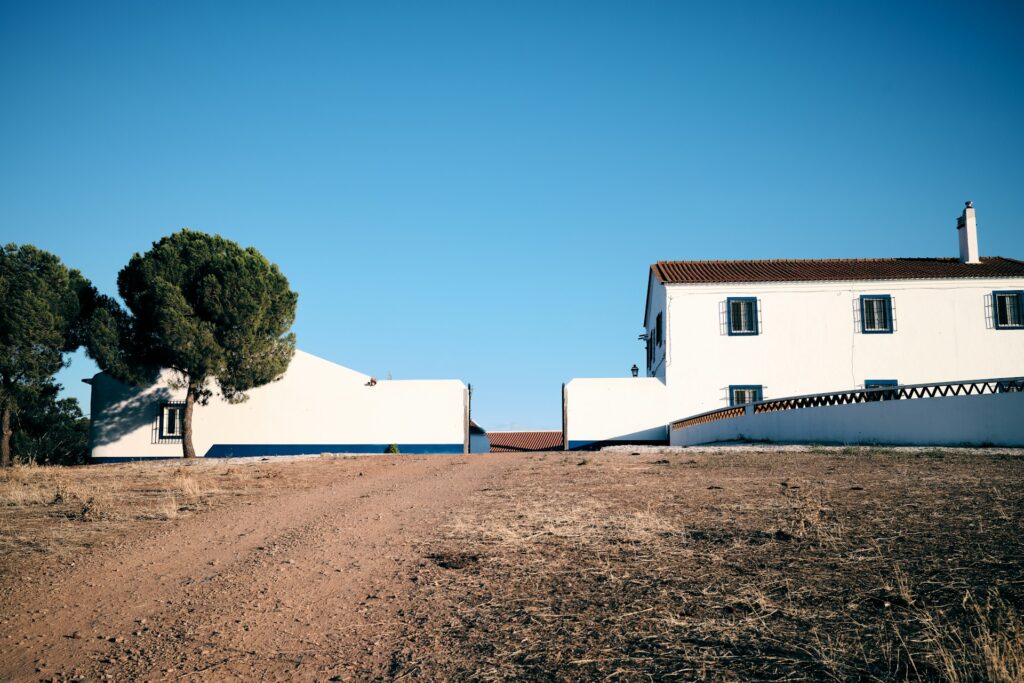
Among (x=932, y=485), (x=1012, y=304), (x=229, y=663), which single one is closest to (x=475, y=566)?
(x=229, y=663)

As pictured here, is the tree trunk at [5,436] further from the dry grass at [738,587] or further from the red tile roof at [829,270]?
the red tile roof at [829,270]

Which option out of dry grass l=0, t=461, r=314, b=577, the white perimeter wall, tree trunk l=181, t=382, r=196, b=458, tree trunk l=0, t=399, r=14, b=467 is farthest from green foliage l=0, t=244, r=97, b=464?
the white perimeter wall

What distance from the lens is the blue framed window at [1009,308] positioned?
31.0m

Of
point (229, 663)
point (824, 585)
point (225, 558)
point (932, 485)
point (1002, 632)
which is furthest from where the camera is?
point (932, 485)

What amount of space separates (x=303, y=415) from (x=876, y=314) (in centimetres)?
2455

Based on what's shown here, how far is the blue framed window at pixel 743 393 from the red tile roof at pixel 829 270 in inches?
172

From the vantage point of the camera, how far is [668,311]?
30906 mm

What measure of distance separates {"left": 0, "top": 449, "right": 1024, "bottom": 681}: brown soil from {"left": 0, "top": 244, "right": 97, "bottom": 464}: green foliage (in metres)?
19.0

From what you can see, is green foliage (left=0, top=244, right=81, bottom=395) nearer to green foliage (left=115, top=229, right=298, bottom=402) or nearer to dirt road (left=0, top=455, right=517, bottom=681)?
green foliage (left=115, top=229, right=298, bottom=402)

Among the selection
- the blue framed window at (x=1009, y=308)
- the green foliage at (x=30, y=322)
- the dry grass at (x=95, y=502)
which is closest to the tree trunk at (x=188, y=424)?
the green foliage at (x=30, y=322)

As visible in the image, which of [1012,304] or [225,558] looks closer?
[225,558]

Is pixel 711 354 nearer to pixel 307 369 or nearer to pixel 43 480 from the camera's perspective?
pixel 307 369

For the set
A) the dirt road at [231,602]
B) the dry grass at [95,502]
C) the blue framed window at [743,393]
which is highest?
the blue framed window at [743,393]

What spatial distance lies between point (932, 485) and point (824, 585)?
4834 mm
